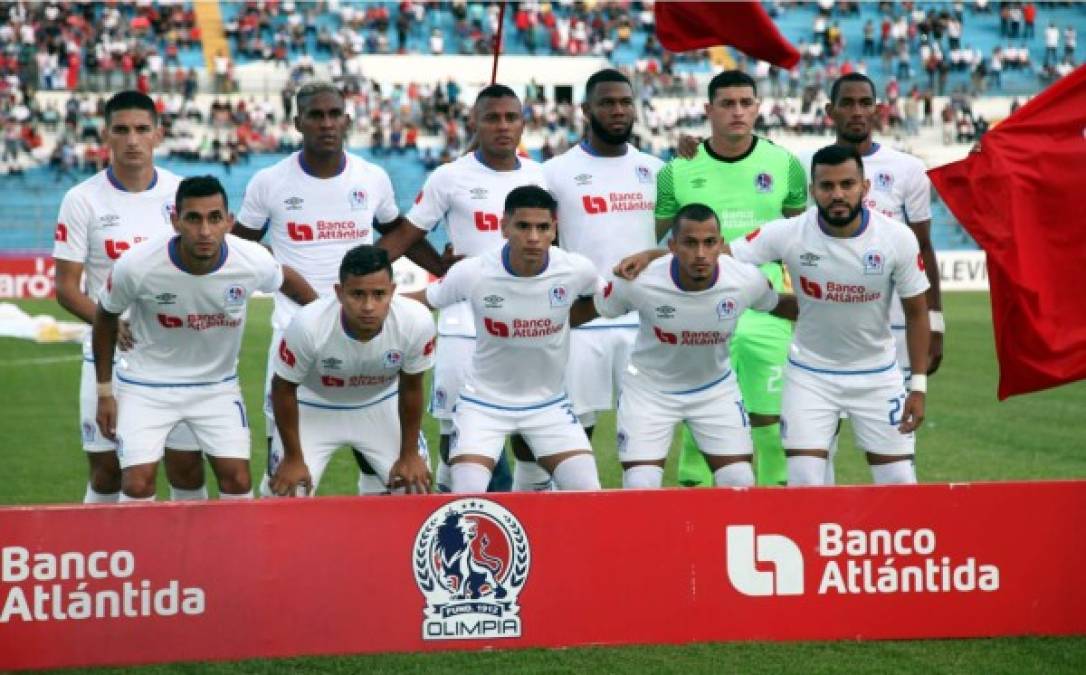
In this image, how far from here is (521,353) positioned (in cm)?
816

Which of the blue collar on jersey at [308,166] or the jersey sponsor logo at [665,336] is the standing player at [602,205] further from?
the blue collar on jersey at [308,166]

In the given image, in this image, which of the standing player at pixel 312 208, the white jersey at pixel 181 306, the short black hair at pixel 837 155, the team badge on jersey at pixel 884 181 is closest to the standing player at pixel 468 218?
the standing player at pixel 312 208

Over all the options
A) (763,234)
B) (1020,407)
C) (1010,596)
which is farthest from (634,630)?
(1020,407)

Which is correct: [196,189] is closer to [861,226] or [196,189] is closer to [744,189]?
[744,189]

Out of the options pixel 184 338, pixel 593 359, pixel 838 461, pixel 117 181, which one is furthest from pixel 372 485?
pixel 838 461

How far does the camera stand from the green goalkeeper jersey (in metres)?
8.67

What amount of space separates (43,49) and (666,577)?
37.7m

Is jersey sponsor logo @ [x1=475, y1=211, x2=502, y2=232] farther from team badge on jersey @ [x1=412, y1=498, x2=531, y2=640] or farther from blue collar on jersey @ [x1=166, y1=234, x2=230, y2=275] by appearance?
team badge on jersey @ [x1=412, y1=498, x2=531, y2=640]

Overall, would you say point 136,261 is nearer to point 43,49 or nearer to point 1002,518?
point 1002,518

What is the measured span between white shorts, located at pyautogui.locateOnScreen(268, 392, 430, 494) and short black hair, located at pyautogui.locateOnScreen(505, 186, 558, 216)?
124 cm

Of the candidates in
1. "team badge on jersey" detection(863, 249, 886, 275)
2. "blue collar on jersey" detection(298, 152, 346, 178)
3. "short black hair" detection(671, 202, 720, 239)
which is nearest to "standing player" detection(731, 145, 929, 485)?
"team badge on jersey" detection(863, 249, 886, 275)

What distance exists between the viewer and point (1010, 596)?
692 centimetres

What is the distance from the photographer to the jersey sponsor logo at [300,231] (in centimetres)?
873

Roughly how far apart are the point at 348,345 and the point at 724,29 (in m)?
3.08
